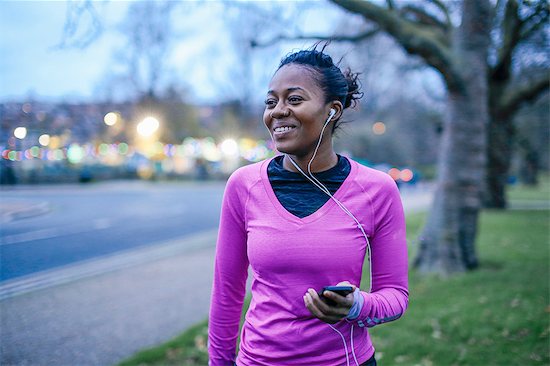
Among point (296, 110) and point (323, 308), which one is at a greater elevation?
point (296, 110)

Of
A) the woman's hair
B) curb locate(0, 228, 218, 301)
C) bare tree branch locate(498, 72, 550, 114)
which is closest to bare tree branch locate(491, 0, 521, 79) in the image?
bare tree branch locate(498, 72, 550, 114)

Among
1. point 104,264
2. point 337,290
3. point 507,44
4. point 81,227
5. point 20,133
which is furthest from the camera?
point 81,227

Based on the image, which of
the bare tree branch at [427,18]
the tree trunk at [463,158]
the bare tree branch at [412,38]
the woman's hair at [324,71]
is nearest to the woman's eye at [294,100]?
the woman's hair at [324,71]

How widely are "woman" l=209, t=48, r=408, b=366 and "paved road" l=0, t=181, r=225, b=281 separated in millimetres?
3362

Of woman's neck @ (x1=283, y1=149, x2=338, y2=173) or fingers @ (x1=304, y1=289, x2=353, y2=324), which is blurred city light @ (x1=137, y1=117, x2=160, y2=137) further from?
fingers @ (x1=304, y1=289, x2=353, y2=324)

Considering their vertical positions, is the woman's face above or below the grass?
above

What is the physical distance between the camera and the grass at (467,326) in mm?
4156

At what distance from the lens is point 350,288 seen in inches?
62.9

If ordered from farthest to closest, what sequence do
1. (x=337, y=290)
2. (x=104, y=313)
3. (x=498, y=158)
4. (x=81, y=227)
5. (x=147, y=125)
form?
(x=147, y=125) < (x=498, y=158) < (x=81, y=227) < (x=104, y=313) < (x=337, y=290)

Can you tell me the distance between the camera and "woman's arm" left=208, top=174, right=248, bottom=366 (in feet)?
6.49

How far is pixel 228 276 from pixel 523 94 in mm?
13543

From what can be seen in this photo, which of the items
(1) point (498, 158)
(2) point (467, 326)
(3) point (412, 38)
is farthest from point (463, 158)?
(1) point (498, 158)

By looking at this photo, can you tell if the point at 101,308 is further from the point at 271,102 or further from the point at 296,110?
the point at 296,110

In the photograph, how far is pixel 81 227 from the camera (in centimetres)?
1198
